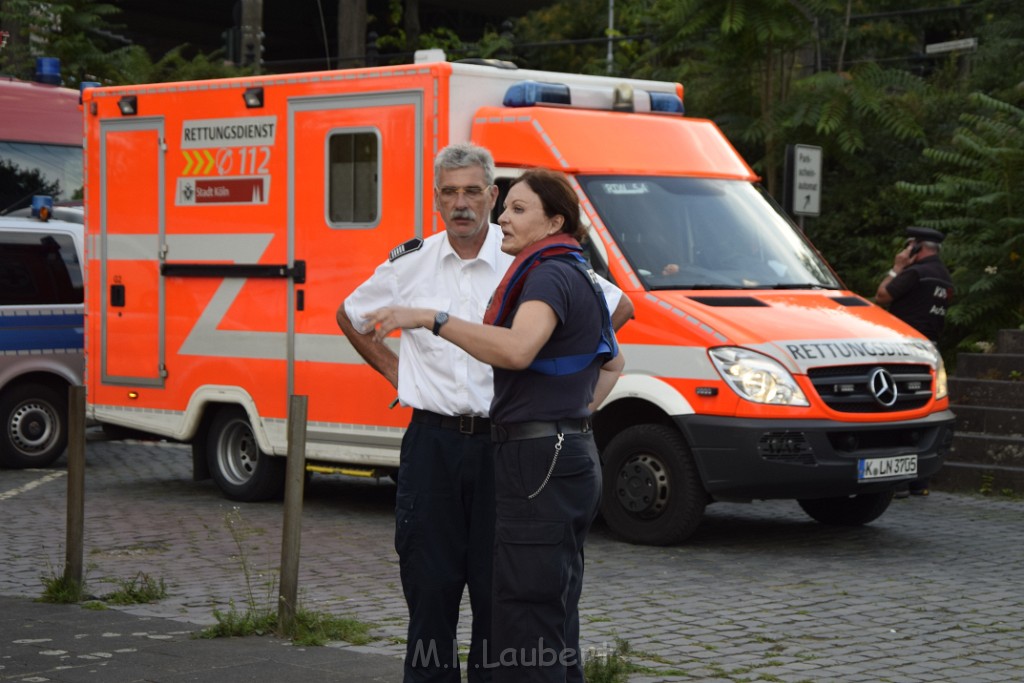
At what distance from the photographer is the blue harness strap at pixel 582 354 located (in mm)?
5020

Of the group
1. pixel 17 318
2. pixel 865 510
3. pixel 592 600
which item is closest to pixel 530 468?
pixel 592 600

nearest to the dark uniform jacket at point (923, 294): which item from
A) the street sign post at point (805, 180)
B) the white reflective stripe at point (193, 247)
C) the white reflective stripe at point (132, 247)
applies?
the street sign post at point (805, 180)

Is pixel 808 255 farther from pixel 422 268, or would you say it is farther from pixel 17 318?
pixel 17 318

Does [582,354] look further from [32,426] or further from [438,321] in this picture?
[32,426]

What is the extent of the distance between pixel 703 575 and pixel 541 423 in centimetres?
444

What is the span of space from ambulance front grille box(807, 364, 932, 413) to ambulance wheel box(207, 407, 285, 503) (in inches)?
160

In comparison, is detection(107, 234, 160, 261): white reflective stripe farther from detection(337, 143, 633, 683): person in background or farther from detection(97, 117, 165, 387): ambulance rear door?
detection(337, 143, 633, 683): person in background

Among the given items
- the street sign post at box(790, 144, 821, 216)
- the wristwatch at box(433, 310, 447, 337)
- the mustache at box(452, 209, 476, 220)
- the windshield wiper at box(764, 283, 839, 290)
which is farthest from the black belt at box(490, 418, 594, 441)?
the street sign post at box(790, 144, 821, 216)

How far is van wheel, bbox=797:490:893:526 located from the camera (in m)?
11.2

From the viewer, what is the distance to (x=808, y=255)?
11.1 metres

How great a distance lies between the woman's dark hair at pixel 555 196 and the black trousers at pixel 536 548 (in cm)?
64

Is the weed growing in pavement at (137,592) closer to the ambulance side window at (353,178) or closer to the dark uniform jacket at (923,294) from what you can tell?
the ambulance side window at (353,178)

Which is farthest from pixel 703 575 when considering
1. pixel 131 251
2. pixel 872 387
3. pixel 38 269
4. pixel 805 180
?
pixel 38 269

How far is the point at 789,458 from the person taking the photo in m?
9.73
